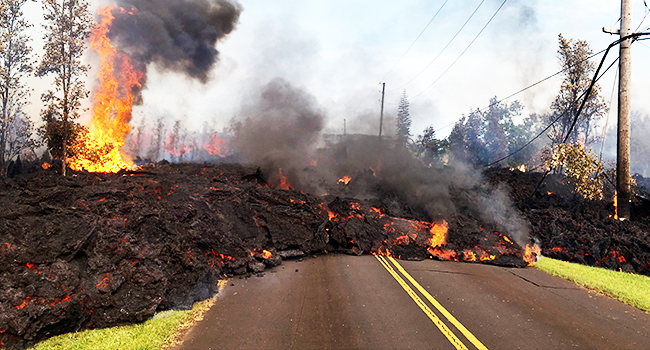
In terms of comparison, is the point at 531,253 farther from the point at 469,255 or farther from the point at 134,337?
the point at 134,337

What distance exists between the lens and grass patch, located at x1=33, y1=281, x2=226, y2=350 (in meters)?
4.62

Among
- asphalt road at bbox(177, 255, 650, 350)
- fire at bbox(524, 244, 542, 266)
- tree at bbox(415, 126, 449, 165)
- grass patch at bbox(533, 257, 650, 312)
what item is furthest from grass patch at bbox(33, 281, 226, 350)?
tree at bbox(415, 126, 449, 165)

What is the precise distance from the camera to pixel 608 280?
8797mm

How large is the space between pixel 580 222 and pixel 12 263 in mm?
17764

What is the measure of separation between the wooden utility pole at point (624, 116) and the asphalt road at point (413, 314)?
654cm

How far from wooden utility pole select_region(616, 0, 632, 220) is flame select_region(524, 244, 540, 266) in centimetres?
372

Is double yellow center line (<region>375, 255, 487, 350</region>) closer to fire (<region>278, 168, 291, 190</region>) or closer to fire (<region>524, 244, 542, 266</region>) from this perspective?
fire (<region>524, 244, 542, 266</region>)

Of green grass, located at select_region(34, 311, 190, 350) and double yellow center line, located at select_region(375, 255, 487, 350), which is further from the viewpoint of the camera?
double yellow center line, located at select_region(375, 255, 487, 350)

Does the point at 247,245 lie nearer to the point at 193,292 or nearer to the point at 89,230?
the point at 193,292

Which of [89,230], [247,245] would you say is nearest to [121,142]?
[247,245]

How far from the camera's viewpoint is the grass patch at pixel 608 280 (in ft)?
23.9

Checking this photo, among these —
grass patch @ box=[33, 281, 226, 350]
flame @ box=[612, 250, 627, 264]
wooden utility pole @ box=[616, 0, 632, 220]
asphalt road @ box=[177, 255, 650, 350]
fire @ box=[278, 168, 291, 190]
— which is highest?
wooden utility pole @ box=[616, 0, 632, 220]

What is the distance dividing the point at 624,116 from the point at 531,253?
258 inches

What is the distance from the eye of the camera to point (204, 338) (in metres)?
5.05
